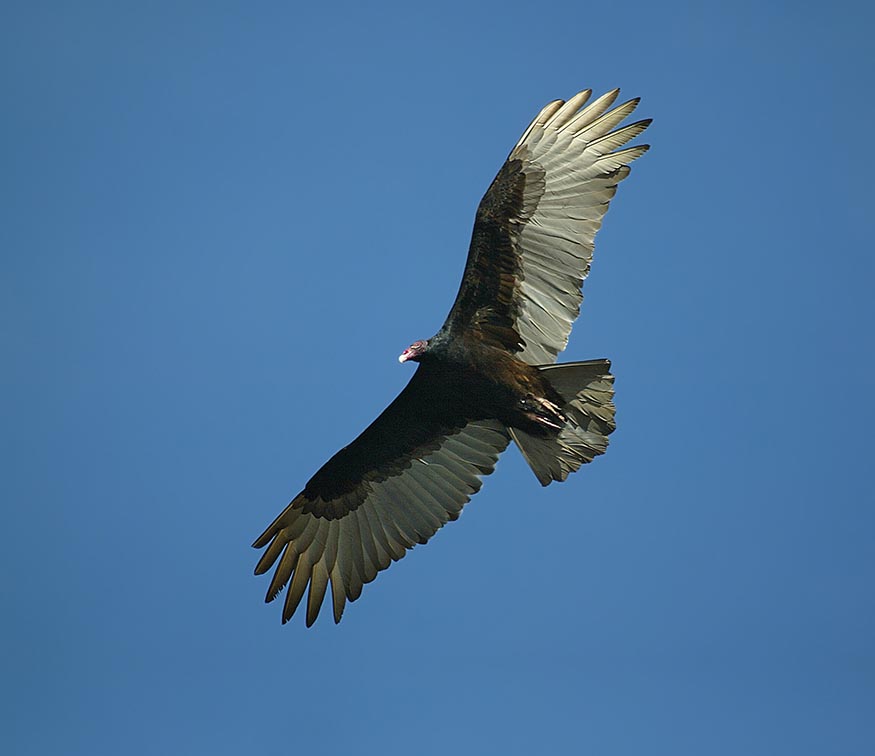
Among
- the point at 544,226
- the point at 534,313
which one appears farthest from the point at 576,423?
the point at 544,226

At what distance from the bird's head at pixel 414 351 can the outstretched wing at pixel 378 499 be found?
0.51 meters

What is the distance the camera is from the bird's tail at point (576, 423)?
799 centimetres

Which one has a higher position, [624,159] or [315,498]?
Result: [624,159]

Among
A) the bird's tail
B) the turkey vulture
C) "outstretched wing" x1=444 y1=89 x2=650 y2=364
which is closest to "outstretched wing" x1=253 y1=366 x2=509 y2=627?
the turkey vulture

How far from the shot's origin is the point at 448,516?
8.79 m

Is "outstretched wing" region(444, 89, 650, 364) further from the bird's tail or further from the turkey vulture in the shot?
the bird's tail

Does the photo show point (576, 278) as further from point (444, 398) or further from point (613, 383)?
point (444, 398)

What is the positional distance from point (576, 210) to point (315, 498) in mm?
2773

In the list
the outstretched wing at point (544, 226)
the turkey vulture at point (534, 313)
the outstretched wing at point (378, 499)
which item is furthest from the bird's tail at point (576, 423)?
the outstretched wing at point (378, 499)

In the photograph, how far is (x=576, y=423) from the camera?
8.14 metres

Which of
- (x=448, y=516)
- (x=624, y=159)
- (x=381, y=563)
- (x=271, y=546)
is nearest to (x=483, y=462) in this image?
(x=448, y=516)

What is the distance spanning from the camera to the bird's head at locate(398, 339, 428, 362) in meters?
8.11

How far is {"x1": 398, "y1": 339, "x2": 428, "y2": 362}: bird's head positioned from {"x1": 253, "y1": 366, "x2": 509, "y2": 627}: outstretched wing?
1.68 feet

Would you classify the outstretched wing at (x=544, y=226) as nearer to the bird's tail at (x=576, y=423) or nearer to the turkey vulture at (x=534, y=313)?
the turkey vulture at (x=534, y=313)
